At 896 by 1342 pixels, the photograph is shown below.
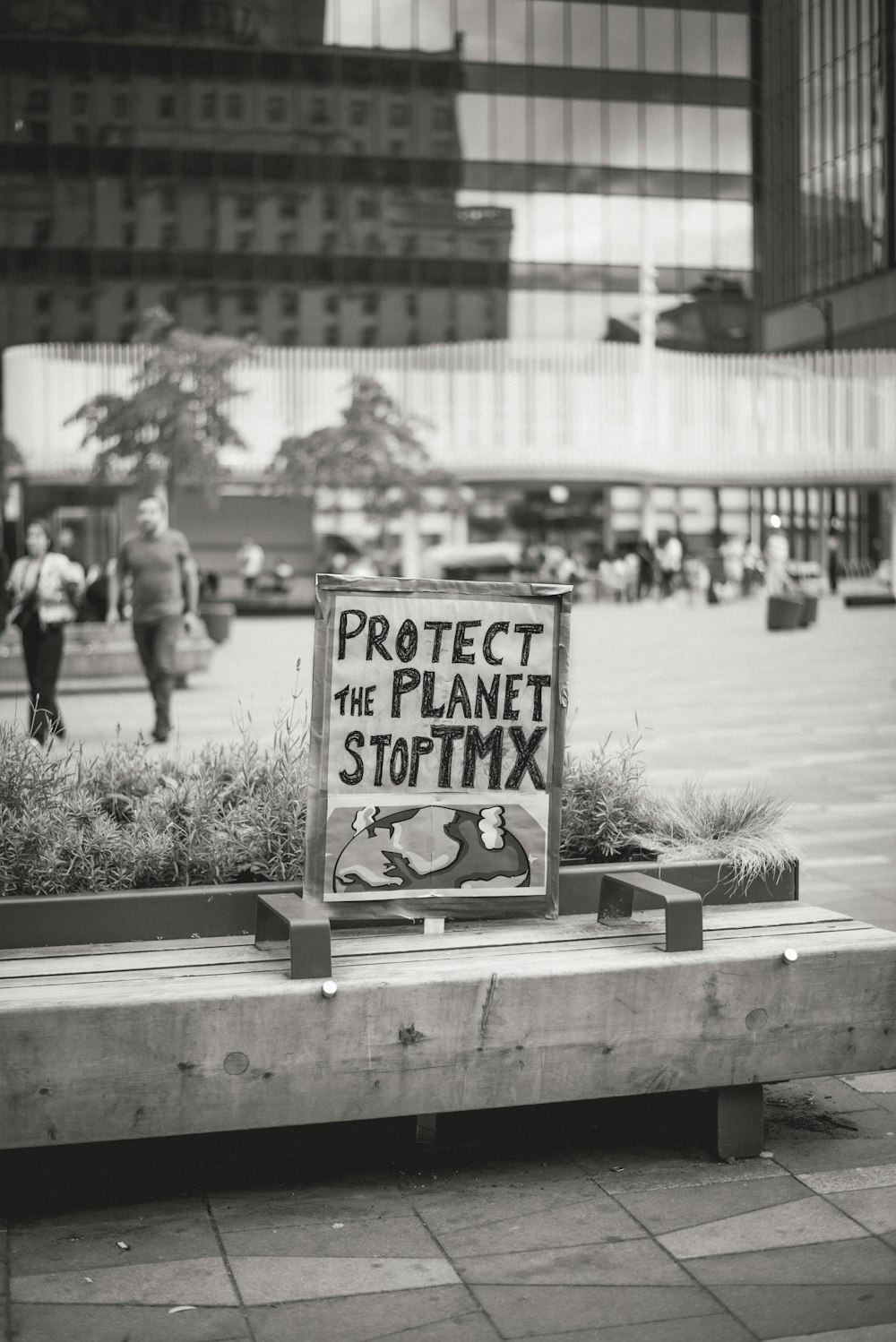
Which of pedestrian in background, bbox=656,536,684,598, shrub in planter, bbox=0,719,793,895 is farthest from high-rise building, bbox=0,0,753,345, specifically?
shrub in planter, bbox=0,719,793,895

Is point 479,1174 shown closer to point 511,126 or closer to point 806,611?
point 806,611

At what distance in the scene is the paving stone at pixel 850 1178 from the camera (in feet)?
12.7

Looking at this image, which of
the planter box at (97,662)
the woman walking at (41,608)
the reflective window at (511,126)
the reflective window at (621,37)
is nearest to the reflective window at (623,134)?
the reflective window at (621,37)

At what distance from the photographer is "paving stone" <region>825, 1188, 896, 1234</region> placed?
143 inches

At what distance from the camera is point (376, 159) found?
54.8 meters

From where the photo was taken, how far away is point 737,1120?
4.07 m

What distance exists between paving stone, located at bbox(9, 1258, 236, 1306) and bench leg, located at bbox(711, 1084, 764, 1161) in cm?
134

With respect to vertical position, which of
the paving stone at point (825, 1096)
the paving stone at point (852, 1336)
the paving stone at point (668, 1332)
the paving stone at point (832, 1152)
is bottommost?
the paving stone at point (668, 1332)

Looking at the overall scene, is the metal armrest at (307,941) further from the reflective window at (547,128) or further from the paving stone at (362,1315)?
the reflective window at (547,128)

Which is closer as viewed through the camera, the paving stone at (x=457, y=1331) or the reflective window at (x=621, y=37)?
the paving stone at (x=457, y=1331)

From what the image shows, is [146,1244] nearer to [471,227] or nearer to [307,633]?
[307,633]

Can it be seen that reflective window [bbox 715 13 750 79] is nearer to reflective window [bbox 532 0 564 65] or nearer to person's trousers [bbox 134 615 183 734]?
reflective window [bbox 532 0 564 65]

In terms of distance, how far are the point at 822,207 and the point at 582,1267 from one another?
172 feet

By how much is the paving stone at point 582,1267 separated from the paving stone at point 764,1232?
0.25 ft
